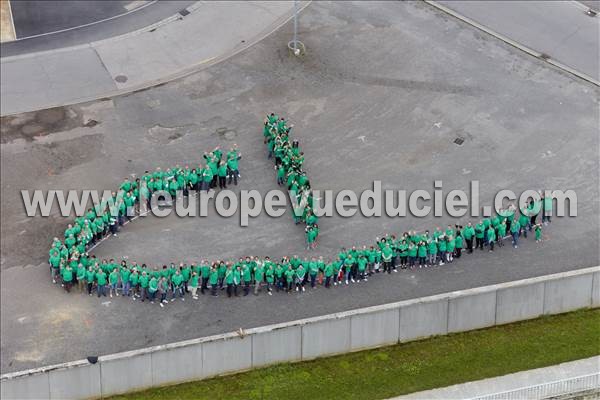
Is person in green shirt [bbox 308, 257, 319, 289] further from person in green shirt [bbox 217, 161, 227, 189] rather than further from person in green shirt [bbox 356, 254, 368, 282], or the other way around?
person in green shirt [bbox 217, 161, 227, 189]

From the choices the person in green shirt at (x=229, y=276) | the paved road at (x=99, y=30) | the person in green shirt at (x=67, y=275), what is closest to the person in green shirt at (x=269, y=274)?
the person in green shirt at (x=229, y=276)

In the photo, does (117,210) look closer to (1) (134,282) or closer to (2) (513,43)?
(1) (134,282)

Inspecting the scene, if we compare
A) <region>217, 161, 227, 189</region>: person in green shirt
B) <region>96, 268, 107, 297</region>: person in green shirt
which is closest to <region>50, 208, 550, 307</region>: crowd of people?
→ <region>96, 268, 107, 297</region>: person in green shirt

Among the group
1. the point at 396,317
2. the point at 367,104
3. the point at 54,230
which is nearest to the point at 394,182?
the point at 367,104

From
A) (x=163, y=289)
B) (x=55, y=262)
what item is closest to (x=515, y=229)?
(x=163, y=289)

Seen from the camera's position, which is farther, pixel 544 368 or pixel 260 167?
pixel 260 167

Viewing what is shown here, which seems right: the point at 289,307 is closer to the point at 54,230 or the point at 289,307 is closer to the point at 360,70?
the point at 54,230
